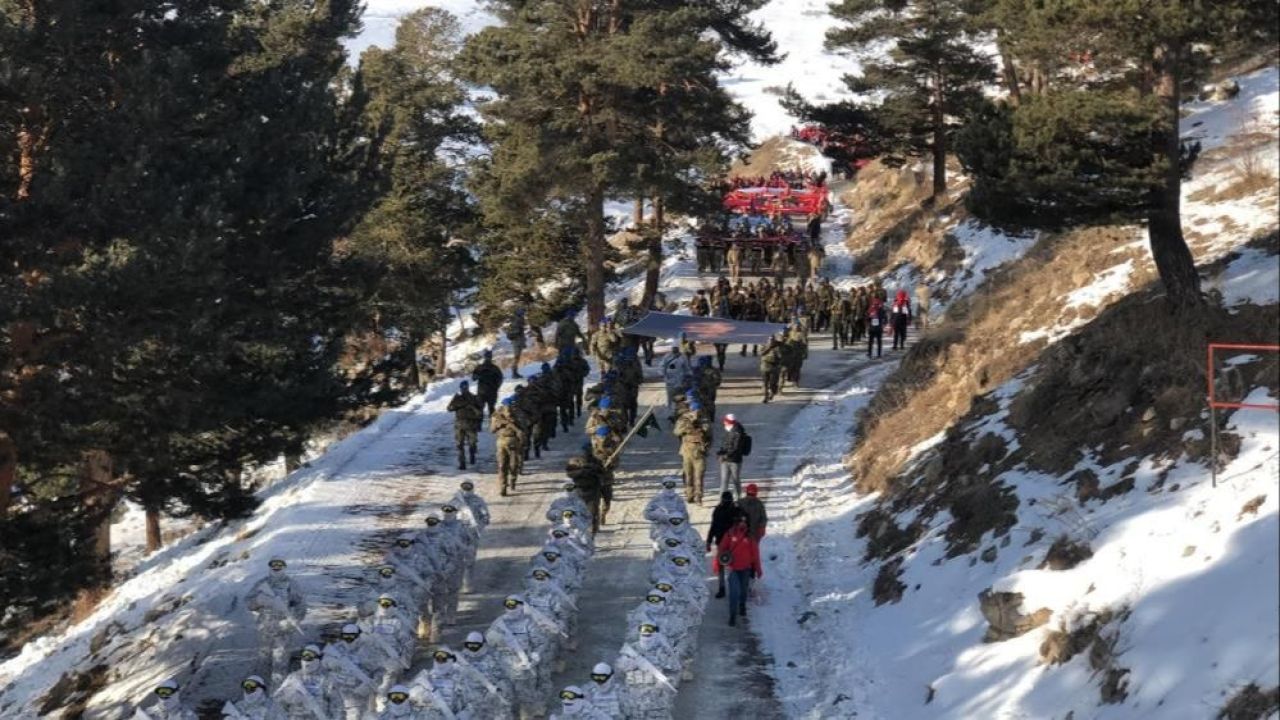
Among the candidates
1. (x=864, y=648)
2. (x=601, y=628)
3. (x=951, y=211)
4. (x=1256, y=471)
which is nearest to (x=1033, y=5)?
(x=1256, y=471)

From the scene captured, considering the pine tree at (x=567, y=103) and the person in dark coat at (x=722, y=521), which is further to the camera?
the pine tree at (x=567, y=103)

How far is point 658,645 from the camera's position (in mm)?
13273

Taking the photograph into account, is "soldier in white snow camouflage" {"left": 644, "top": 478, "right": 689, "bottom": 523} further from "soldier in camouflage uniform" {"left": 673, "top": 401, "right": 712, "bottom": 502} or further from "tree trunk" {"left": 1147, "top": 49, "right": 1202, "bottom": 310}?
"tree trunk" {"left": 1147, "top": 49, "right": 1202, "bottom": 310}

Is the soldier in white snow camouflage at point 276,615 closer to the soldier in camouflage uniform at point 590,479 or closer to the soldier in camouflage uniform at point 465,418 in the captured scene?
the soldier in camouflage uniform at point 590,479

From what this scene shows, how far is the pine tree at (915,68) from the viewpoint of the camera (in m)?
43.7

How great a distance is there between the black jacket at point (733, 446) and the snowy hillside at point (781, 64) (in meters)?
52.8

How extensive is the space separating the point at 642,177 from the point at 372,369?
14246 mm

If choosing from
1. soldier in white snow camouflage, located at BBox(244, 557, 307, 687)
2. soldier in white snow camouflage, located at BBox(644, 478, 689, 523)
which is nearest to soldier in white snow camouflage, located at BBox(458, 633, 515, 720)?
soldier in white snow camouflage, located at BBox(244, 557, 307, 687)

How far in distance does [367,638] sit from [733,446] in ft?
29.4

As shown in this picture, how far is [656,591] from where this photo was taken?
1446 cm

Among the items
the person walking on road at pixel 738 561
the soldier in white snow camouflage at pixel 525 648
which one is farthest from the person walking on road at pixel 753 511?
the soldier in white snow camouflage at pixel 525 648

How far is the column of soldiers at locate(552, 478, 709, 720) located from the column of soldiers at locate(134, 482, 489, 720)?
1377 mm

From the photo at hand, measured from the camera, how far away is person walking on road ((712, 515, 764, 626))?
55.5 feet

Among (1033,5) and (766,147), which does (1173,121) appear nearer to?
(1033,5)
